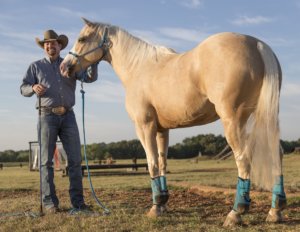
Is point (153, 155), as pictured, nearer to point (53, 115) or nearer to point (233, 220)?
point (233, 220)

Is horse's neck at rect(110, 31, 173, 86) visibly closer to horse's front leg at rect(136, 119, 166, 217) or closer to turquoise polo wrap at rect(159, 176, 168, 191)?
horse's front leg at rect(136, 119, 166, 217)

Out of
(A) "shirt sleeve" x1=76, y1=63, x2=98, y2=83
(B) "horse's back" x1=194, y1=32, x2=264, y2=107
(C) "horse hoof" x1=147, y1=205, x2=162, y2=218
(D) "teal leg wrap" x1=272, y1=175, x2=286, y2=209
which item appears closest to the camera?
(B) "horse's back" x1=194, y1=32, x2=264, y2=107

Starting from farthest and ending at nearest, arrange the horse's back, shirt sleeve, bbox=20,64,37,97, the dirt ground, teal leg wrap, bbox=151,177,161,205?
shirt sleeve, bbox=20,64,37,97, teal leg wrap, bbox=151,177,161,205, the dirt ground, the horse's back

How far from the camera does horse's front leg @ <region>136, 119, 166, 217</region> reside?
16.8 feet

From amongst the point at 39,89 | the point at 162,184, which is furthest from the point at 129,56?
the point at 162,184

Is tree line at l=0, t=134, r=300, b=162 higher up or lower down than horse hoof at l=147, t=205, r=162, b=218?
higher up

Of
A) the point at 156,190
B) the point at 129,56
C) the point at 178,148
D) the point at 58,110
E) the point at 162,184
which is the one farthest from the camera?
the point at 178,148

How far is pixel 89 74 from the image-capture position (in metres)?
5.86

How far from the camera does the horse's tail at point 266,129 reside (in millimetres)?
4152

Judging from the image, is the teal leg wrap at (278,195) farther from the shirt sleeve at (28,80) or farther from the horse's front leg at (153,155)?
→ the shirt sleeve at (28,80)

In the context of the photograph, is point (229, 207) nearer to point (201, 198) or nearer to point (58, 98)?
point (201, 198)

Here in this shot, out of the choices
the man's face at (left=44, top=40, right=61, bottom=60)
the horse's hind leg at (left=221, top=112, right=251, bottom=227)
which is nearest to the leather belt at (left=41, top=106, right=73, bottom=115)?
the man's face at (left=44, top=40, right=61, bottom=60)

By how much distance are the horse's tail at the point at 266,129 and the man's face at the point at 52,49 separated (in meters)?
3.14

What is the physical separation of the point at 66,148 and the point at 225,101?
2837 mm
